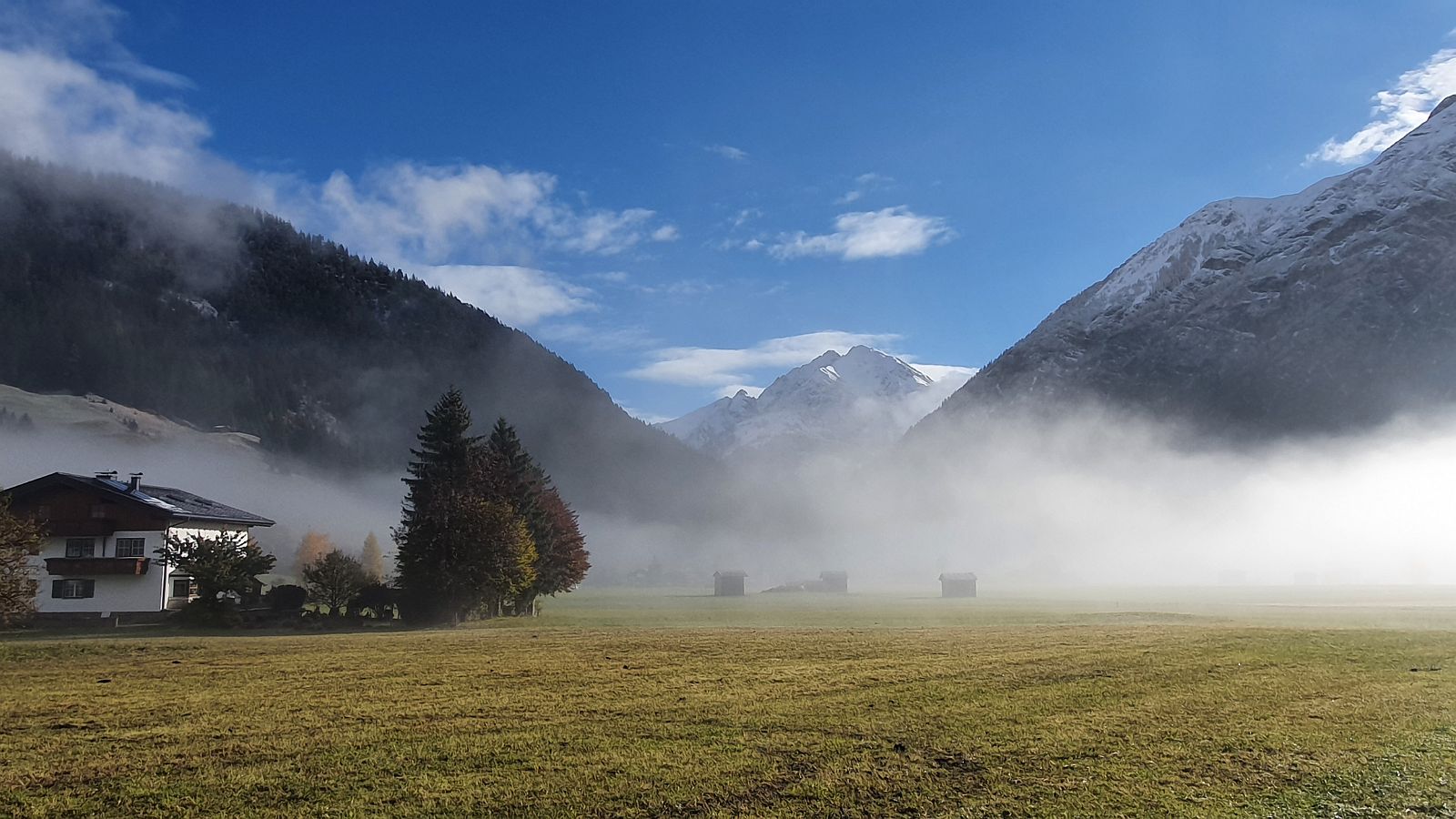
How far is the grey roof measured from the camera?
62.1 metres

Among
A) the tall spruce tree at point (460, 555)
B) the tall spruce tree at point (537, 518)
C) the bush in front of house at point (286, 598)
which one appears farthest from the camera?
the tall spruce tree at point (537, 518)

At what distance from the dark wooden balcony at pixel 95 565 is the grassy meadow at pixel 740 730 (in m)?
28.1

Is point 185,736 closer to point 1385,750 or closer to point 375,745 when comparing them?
point 375,745

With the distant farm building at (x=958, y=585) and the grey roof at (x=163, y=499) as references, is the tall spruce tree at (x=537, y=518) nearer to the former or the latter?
the grey roof at (x=163, y=499)

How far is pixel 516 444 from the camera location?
80.1 meters

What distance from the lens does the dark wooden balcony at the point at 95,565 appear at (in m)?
60.0

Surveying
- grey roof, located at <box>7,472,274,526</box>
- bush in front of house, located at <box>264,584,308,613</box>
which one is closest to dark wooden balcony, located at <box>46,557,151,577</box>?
grey roof, located at <box>7,472,274,526</box>

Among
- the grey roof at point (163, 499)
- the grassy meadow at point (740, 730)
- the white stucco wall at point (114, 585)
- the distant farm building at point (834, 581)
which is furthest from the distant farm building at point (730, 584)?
the grassy meadow at point (740, 730)

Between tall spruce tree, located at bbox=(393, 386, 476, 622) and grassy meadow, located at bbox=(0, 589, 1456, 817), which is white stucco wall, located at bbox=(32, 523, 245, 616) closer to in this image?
tall spruce tree, located at bbox=(393, 386, 476, 622)

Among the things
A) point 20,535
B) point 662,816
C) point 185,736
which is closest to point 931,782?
point 662,816

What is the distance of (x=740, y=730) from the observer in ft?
63.8

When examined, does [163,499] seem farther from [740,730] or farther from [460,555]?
[740,730]

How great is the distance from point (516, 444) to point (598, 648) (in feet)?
150

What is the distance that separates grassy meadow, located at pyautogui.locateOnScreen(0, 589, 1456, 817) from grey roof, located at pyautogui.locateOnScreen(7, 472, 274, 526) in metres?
30.8
